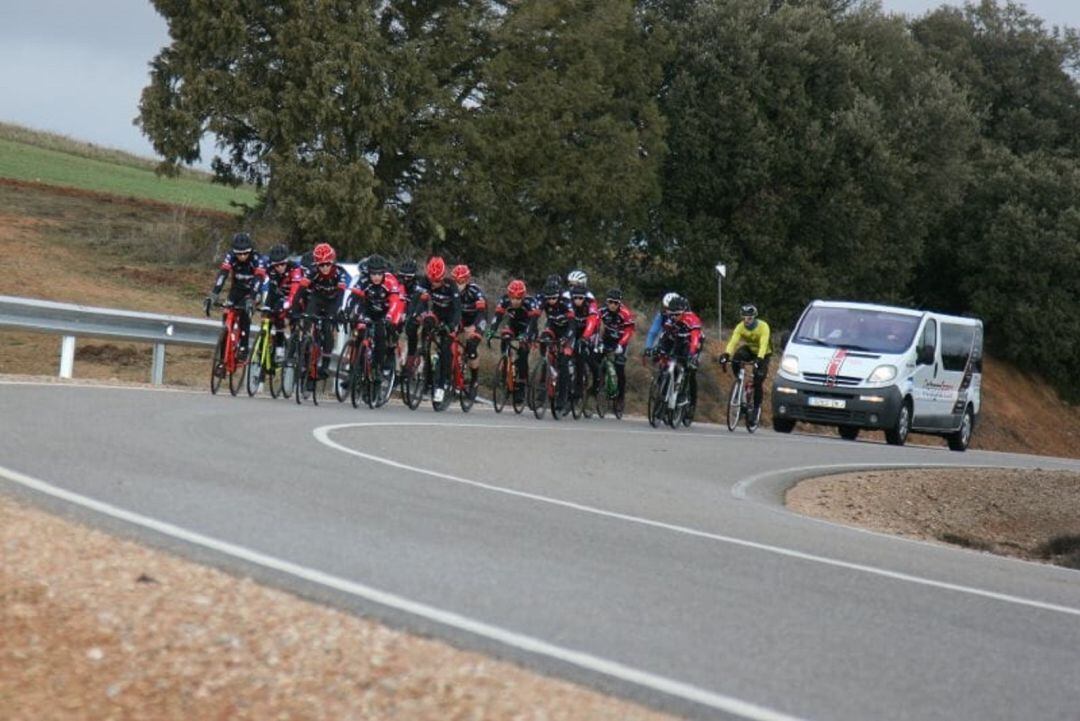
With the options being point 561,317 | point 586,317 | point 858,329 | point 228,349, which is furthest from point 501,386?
point 858,329

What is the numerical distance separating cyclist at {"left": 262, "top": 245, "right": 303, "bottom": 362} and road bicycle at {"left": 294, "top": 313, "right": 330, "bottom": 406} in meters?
0.31

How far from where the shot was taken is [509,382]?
85.4ft

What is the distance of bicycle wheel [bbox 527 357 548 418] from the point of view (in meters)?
25.6

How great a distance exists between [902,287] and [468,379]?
34.7 m

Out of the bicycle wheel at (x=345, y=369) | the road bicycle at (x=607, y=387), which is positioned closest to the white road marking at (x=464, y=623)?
the bicycle wheel at (x=345, y=369)

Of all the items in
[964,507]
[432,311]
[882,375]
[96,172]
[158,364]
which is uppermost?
[96,172]

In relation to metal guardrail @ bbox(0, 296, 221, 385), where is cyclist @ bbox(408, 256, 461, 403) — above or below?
above

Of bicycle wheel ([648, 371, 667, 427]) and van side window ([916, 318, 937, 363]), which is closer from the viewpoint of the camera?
bicycle wheel ([648, 371, 667, 427])

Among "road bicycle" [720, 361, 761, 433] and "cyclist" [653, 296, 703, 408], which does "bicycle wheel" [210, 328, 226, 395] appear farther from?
"road bicycle" [720, 361, 761, 433]

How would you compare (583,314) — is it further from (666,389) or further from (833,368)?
(833,368)

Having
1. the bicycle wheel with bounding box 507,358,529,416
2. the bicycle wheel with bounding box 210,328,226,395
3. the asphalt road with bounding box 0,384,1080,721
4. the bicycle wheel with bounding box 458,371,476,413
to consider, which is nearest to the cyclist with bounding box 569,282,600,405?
the bicycle wheel with bounding box 507,358,529,416

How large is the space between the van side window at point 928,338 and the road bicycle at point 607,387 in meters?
4.75

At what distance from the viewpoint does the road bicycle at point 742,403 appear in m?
29.0

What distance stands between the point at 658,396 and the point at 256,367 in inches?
261
